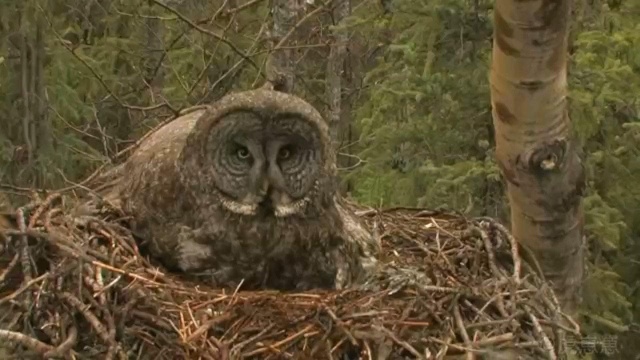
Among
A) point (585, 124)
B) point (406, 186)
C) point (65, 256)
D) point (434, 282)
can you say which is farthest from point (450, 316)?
point (406, 186)

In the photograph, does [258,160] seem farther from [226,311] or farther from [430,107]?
[430,107]

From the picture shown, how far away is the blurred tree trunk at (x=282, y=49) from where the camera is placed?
6.03m

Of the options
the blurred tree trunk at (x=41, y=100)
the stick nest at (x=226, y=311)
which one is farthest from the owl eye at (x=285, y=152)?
the blurred tree trunk at (x=41, y=100)

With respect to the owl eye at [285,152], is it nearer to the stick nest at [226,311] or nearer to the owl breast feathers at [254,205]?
the owl breast feathers at [254,205]

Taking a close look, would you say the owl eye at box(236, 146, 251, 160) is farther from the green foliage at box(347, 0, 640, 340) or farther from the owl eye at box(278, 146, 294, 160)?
the green foliage at box(347, 0, 640, 340)

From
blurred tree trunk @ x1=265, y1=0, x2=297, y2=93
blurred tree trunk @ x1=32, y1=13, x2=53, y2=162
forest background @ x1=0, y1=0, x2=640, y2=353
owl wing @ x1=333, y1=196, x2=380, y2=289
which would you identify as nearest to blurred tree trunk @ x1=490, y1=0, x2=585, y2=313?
owl wing @ x1=333, y1=196, x2=380, y2=289

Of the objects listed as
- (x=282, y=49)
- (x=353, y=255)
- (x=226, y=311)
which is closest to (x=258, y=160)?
(x=353, y=255)

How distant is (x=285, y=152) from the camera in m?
4.10

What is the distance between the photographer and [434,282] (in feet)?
12.7

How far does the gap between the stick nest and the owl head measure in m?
0.36

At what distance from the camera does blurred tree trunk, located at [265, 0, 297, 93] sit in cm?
603

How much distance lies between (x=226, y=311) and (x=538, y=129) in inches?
43.9

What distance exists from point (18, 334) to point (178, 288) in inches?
35.1

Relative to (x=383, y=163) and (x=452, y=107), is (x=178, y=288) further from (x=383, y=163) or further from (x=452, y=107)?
(x=383, y=163)
